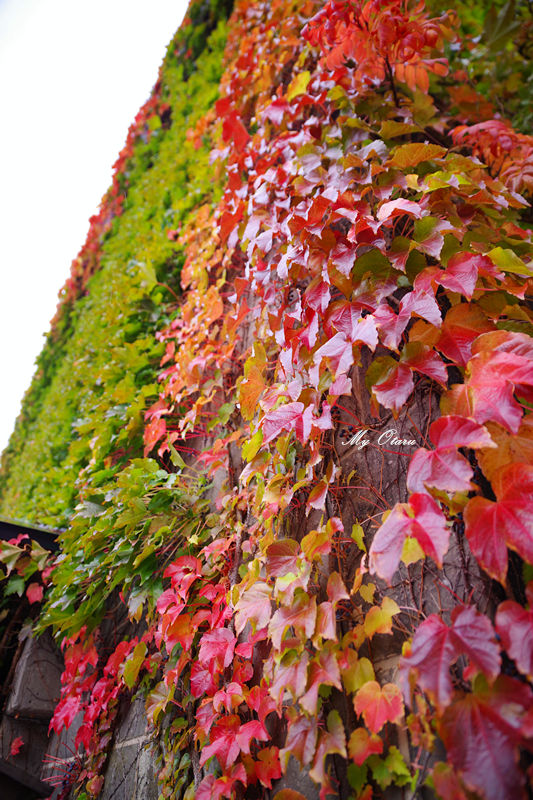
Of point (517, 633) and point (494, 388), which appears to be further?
point (494, 388)

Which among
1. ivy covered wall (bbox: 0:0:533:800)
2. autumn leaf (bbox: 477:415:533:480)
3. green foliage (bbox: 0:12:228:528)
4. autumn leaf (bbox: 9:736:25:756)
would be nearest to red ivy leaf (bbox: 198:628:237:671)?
ivy covered wall (bbox: 0:0:533:800)

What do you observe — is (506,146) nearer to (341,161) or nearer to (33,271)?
(341,161)

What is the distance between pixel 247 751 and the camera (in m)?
0.82

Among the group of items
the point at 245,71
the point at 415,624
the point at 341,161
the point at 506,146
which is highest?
the point at 245,71

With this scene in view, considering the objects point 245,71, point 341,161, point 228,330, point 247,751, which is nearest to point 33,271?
point 245,71

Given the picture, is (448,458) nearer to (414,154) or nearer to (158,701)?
Answer: (414,154)

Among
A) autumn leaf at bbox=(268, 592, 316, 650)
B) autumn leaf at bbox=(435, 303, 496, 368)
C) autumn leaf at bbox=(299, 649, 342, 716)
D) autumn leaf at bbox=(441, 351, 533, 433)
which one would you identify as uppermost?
autumn leaf at bbox=(435, 303, 496, 368)

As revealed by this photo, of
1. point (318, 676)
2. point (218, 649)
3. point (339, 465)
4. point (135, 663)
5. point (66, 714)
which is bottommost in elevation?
point (66, 714)

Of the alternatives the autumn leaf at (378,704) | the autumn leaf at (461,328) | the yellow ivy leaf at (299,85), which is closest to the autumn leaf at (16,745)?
the autumn leaf at (378,704)

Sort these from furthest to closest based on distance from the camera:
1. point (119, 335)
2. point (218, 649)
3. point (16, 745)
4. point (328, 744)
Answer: point (119, 335), point (16, 745), point (218, 649), point (328, 744)

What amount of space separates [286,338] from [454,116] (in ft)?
4.29

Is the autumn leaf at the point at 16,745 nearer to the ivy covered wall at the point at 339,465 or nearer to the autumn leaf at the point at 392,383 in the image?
the ivy covered wall at the point at 339,465

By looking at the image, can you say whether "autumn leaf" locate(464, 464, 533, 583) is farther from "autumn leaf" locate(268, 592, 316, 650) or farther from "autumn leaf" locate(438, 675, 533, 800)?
"autumn leaf" locate(268, 592, 316, 650)

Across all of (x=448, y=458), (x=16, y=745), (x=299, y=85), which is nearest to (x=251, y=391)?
(x=448, y=458)
